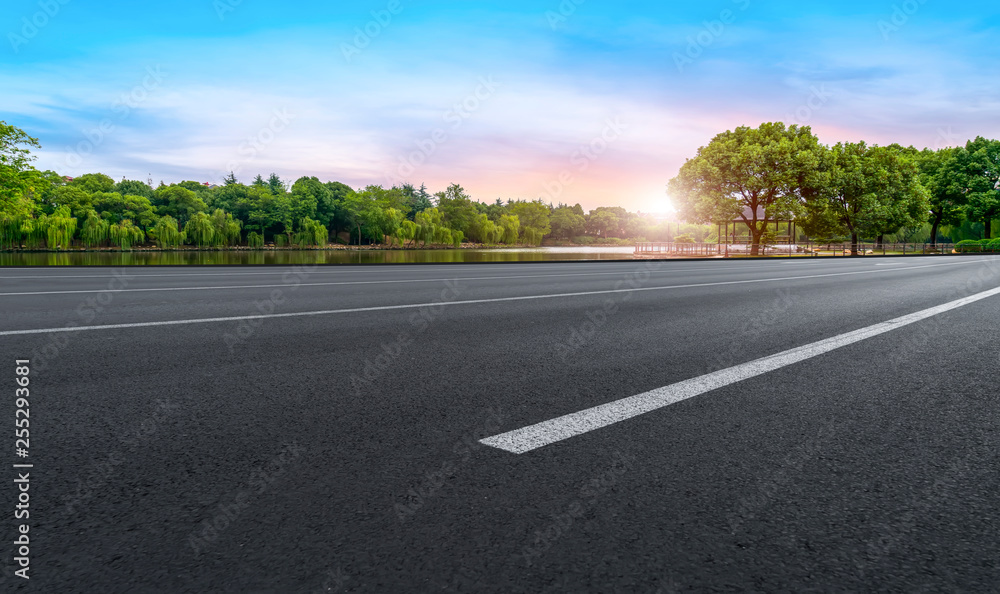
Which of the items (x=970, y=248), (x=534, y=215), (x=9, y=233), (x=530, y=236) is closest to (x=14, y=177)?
(x=9, y=233)

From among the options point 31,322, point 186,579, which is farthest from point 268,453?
point 31,322

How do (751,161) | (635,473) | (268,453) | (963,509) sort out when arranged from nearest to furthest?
(963,509)
(635,473)
(268,453)
(751,161)

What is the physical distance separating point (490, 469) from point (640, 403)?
1.48m

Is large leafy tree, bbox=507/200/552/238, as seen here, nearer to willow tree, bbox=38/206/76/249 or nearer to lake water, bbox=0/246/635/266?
lake water, bbox=0/246/635/266

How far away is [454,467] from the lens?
105 inches

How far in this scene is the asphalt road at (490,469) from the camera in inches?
74.2

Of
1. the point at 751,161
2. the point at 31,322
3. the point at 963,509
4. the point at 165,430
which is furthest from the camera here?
the point at 751,161

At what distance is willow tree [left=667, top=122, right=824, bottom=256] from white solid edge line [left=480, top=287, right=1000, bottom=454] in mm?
48842

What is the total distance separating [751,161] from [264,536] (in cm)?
5462

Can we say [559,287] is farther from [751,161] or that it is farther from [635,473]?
[751,161]

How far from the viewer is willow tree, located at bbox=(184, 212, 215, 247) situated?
88875 millimetres

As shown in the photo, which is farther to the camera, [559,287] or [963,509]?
[559,287]

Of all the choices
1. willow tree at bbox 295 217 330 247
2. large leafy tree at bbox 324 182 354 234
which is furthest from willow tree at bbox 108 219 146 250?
large leafy tree at bbox 324 182 354 234

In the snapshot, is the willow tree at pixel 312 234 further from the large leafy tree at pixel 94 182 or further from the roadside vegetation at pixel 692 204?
the large leafy tree at pixel 94 182
